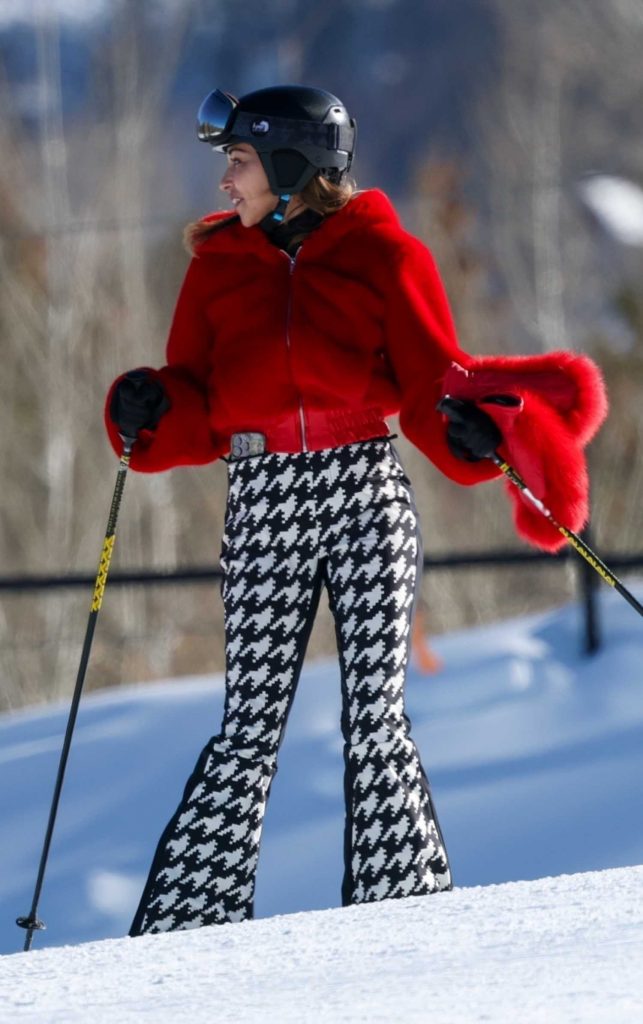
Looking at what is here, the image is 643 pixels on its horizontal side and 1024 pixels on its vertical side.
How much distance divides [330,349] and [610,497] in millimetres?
13172

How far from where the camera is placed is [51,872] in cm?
438

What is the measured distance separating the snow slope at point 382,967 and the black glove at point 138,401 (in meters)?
0.93

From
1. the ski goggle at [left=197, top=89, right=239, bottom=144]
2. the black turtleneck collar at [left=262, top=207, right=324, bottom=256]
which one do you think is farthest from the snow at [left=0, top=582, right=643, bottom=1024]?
the ski goggle at [left=197, top=89, right=239, bottom=144]

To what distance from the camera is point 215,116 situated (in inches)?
117

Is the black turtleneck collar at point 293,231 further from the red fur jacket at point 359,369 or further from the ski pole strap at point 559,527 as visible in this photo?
the ski pole strap at point 559,527

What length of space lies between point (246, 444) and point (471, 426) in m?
0.41

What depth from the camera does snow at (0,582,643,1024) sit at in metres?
1.93

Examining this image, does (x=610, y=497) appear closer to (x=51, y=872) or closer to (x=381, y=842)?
(x=51, y=872)

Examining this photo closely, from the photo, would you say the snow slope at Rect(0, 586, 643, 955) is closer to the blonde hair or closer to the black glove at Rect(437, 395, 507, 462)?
the black glove at Rect(437, 395, 507, 462)

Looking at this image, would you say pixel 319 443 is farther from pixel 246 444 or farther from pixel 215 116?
pixel 215 116

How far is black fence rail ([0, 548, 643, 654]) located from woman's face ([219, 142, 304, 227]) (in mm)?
2115

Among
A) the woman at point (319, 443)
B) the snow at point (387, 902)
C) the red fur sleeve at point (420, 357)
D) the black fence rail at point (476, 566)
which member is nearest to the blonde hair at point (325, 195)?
the woman at point (319, 443)

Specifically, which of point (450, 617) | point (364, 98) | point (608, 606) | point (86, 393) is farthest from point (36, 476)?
point (364, 98)

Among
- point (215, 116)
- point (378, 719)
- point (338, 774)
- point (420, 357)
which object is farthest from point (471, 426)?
point (338, 774)
